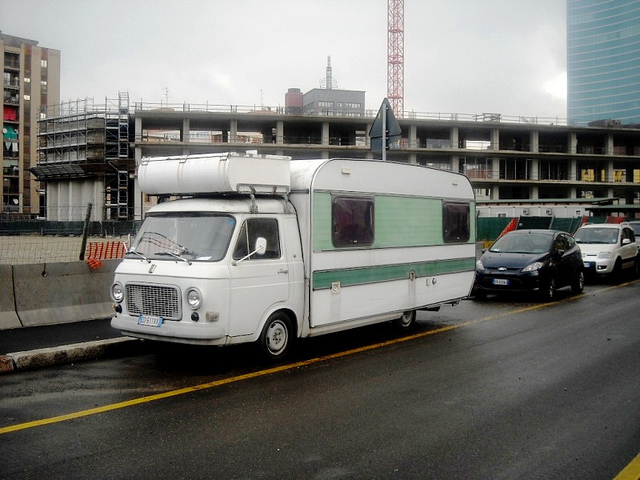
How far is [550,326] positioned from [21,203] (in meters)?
109

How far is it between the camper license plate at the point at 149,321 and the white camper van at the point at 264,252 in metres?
0.01

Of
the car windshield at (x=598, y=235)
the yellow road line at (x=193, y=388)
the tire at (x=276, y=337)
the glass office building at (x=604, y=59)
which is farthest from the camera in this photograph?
the glass office building at (x=604, y=59)

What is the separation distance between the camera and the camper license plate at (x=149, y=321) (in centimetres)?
790

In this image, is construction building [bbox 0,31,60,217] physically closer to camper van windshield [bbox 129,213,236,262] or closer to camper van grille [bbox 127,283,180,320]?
camper van windshield [bbox 129,213,236,262]

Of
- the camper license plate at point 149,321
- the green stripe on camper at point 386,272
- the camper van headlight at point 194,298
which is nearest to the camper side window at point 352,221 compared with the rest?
the green stripe on camper at point 386,272

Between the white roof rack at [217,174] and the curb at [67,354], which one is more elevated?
the white roof rack at [217,174]

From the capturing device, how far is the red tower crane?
109m

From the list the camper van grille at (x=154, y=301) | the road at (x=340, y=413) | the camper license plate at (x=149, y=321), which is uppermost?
the camper van grille at (x=154, y=301)

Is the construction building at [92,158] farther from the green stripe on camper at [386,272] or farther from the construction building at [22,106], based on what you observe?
the green stripe on camper at [386,272]

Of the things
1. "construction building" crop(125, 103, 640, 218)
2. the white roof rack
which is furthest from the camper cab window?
"construction building" crop(125, 103, 640, 218)

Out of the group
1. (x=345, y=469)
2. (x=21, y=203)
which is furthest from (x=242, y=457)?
(x=21, y=203)

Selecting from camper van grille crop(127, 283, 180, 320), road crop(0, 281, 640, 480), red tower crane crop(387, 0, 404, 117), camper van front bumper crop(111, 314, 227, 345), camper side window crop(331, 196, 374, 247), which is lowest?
road crop(0, 281, 640, 480)

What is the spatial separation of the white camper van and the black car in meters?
5.68

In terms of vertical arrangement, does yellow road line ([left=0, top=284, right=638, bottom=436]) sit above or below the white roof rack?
below
